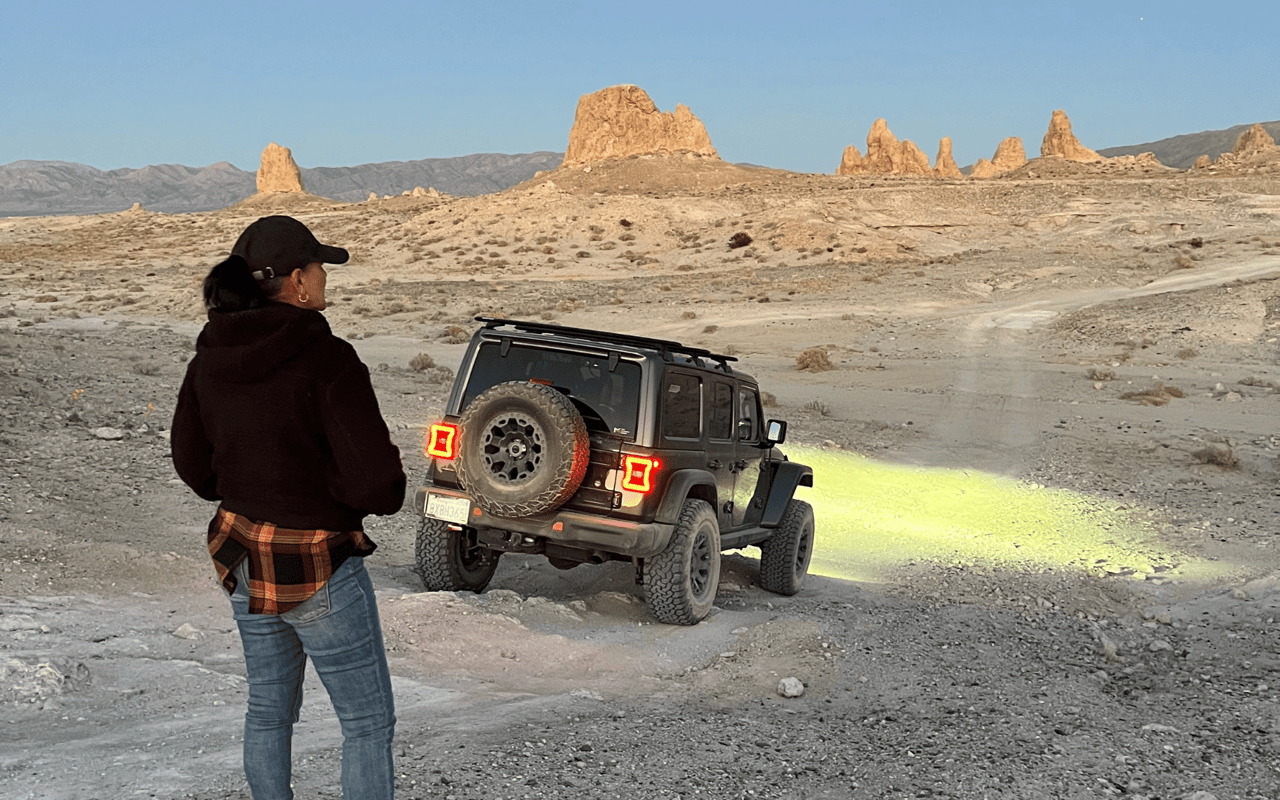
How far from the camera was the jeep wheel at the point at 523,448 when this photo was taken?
6152 millimetres

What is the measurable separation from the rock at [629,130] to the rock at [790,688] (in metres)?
118

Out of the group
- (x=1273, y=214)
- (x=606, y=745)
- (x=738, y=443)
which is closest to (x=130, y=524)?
(x=738, y=443)

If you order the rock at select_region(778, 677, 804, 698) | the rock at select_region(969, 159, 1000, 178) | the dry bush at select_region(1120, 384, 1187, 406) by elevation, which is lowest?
the dry bush at select_region(1120, 384, 1187, 406)

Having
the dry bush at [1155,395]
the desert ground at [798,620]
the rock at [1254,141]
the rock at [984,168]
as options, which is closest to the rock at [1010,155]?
the rock at [984,168]

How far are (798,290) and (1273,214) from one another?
1209 inches

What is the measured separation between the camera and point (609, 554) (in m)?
7.05

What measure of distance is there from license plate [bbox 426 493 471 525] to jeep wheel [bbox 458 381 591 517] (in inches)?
18.6

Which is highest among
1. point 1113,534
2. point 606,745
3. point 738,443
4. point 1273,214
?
point 1273,214

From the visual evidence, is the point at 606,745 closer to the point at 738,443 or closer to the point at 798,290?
the point at 738,443

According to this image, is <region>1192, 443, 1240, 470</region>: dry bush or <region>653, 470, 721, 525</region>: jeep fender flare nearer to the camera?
<region>653, 470, 721, 525</region>: jeep fender flare

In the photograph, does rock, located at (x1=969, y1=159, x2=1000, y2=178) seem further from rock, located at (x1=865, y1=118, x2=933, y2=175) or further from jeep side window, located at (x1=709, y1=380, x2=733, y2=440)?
jeep side window, located at (x1=709, y1=380, x2=733, y2=440)

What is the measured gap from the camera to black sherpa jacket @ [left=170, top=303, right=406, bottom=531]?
2676 millimetres

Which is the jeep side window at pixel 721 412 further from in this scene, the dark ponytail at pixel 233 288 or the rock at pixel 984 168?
the rock at pixel 984 168

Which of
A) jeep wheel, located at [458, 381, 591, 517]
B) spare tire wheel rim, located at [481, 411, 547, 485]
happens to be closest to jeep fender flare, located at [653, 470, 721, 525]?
jeep wheel, located at [458, 381, 591, 517]
